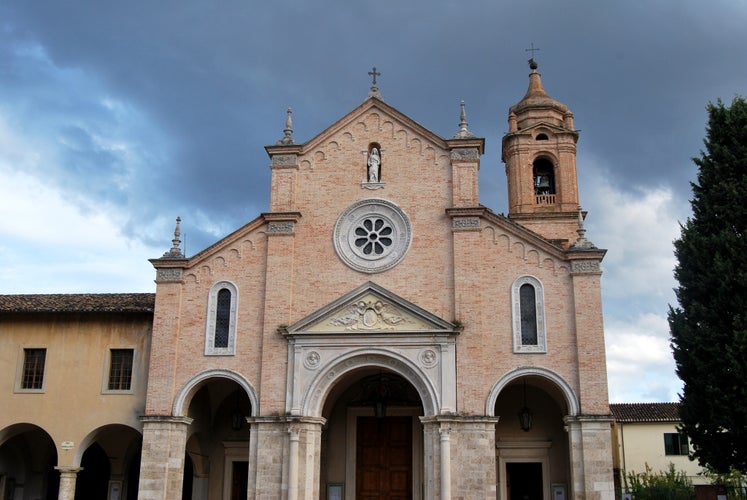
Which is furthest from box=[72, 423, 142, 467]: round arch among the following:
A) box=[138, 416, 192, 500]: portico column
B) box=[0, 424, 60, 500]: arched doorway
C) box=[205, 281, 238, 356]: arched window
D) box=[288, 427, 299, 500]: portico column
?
box=[288, 427, 299, 500]: portico column

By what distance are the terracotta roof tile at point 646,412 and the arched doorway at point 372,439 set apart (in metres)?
15.0

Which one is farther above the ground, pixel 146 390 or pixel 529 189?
pixel 529 189

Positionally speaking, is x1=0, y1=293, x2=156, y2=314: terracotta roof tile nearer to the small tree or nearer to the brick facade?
the brick facade

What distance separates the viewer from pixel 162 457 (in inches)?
917

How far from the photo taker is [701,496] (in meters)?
21.0

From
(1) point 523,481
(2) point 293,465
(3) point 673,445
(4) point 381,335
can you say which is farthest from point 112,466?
(3) point 673,445

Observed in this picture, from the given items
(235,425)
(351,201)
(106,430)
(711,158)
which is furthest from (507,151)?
(106,430)

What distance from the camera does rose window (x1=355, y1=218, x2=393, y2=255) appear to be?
24594 millimetres

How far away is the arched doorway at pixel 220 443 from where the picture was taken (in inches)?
1024

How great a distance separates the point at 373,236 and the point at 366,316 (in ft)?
8.88

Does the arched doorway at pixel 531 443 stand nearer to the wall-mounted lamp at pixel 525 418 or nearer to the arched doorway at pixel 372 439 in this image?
the wall-mounted lamp at pixel 525 418

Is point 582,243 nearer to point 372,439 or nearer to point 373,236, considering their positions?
point 373,236

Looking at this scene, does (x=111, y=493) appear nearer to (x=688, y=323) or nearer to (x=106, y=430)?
(x=106, y=430)

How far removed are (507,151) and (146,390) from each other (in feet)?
58.0
